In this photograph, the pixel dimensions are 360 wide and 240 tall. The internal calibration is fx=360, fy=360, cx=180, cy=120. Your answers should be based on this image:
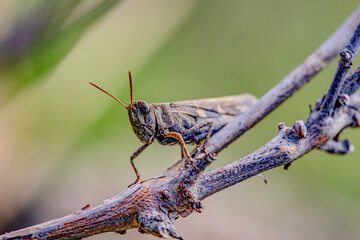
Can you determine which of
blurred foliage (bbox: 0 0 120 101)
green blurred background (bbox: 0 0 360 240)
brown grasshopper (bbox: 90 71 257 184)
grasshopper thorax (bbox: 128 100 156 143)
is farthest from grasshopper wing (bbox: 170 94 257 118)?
green blurred background (bbox: 0 0 360 240)

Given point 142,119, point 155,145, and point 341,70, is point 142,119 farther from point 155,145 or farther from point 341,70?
point 155,145

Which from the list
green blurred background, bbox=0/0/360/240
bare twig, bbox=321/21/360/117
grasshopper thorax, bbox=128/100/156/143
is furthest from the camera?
green blurred background, bbox=0/0/360/240

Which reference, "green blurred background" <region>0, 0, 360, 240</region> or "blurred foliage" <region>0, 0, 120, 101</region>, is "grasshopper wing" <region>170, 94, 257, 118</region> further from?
"green blurred background" <region>0, 0, 360, 240</region>

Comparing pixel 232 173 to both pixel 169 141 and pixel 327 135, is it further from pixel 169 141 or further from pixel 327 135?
pixel 169 141

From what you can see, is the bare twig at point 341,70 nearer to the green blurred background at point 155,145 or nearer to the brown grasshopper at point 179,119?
the brown grasshopper at point 179,119

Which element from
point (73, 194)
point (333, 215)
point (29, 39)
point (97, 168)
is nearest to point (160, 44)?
point (97, 168)

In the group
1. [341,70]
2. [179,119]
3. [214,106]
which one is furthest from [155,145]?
[341,70]

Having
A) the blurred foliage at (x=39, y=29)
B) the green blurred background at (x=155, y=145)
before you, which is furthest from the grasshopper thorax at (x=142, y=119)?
the green blurred background at (x=155, y=145)
